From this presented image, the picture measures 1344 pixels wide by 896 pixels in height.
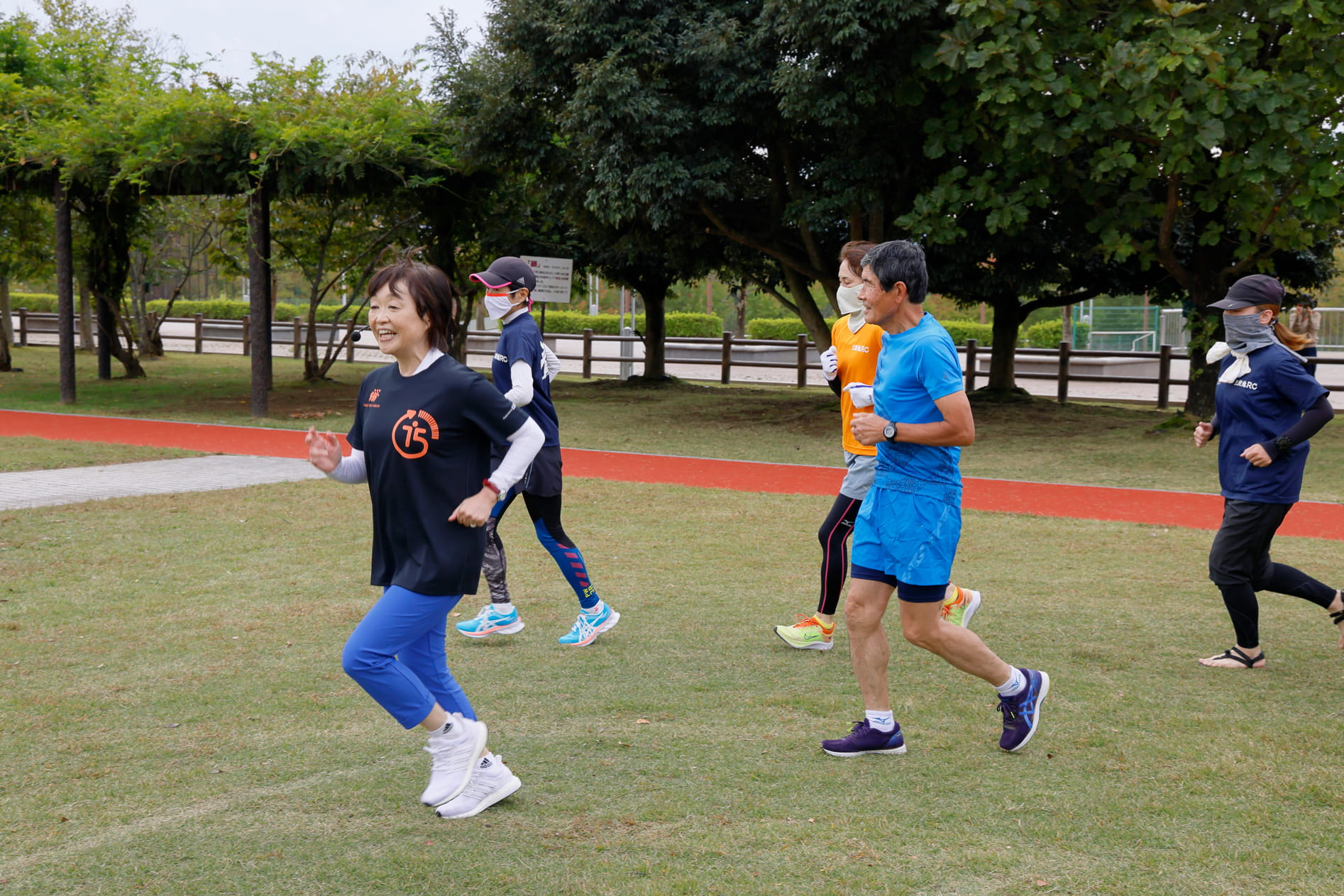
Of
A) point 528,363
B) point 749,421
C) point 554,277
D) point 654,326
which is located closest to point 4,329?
point 554,277

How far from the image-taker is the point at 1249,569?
5.31 meters

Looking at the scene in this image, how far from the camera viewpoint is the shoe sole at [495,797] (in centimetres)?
368

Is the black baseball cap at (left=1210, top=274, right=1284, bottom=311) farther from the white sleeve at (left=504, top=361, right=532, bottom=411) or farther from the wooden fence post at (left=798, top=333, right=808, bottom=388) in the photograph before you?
the wooden fence post at (left=798, top=333, right=808, bottom=388)

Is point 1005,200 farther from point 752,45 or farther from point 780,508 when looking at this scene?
point 780,508

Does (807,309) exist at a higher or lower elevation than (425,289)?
higher

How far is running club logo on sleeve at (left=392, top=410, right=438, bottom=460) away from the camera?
11.5 feet

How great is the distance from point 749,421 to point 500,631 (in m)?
12.8

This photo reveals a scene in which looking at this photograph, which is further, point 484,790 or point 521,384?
point 521,384

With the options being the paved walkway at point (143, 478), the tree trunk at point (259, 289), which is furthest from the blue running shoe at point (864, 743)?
the tree trunk at point (259, 289)

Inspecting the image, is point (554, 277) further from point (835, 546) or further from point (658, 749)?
point (658, 749)

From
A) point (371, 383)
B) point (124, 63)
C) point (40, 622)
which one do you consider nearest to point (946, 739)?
point (371, 383)

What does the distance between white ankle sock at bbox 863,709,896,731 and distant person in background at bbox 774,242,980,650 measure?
88 cm

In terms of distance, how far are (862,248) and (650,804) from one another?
8.55 ft

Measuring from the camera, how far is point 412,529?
355 centimetres
